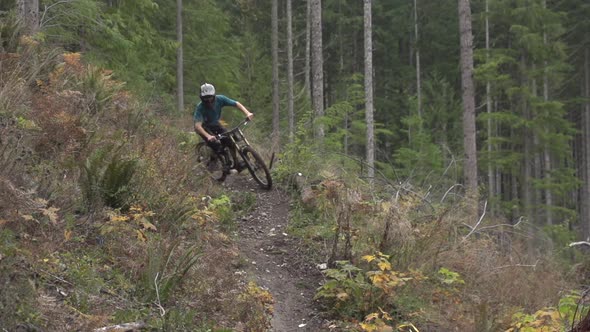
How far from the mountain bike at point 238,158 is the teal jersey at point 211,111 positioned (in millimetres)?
368

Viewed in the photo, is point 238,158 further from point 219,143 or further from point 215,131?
point 215,131

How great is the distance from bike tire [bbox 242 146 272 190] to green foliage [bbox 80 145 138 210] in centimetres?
361

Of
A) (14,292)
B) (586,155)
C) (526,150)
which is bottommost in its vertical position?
(586,155)

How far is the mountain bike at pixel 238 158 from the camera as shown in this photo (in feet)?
33.6

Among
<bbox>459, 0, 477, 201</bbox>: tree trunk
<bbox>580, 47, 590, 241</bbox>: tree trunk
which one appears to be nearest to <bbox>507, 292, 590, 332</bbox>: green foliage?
<bbox>459, 0, 477, 201</bbox>: tree trunk

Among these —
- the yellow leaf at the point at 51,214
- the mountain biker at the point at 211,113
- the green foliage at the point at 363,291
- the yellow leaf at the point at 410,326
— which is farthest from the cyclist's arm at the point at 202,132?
the yellow leaf at the point at 410,326

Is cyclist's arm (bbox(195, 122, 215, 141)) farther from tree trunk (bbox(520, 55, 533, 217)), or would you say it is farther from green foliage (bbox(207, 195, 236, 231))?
tree trunk (bbox(520, 55, 533, 217))

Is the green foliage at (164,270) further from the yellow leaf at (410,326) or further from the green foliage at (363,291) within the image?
the yellow leaf at (410,326)

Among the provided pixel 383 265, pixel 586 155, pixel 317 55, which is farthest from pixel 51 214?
pixel 586 155

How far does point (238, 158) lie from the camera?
1051 cm

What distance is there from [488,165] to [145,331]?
22194mm

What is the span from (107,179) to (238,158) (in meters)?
4.16

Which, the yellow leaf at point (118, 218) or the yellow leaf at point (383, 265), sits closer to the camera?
the yellow leaf at point (118, 218)

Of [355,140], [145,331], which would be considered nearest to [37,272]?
[145,331]
